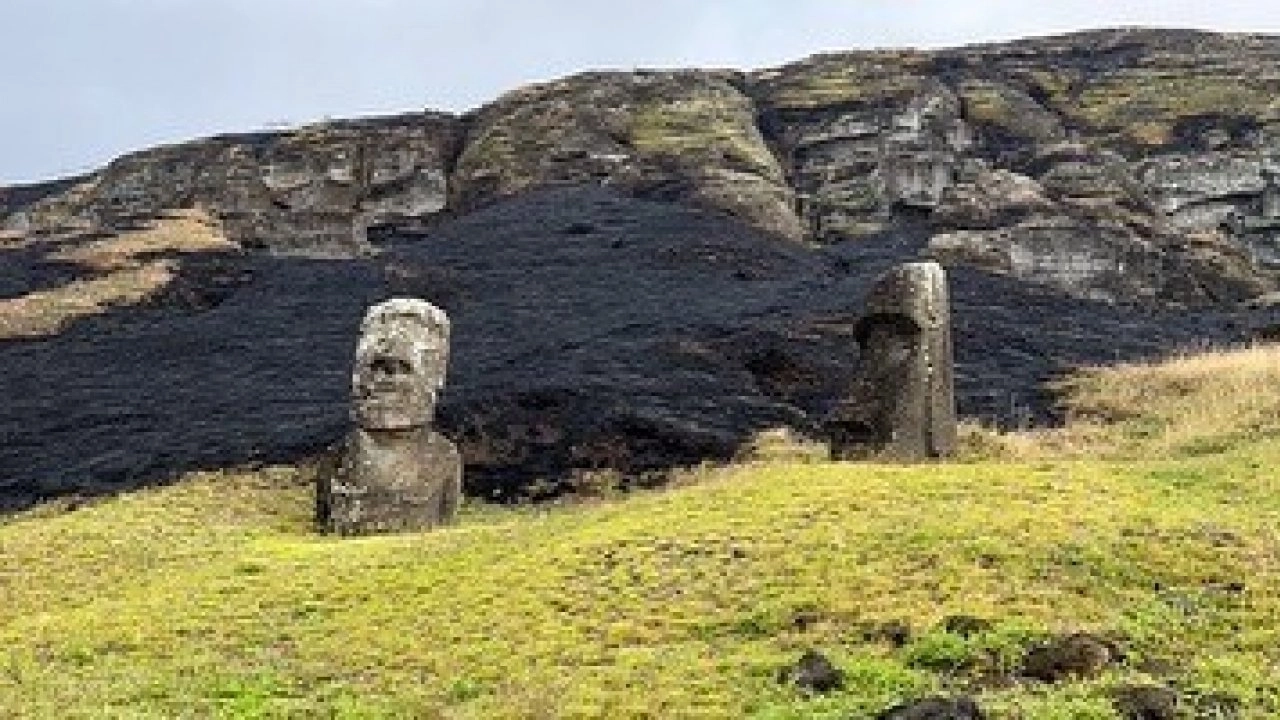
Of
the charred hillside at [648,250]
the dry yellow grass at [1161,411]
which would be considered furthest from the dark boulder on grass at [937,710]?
the charred hillside at [648,250]

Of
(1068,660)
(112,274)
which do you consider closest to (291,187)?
(112,274)

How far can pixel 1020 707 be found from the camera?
50.3 feet

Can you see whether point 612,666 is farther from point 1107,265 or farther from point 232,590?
point 1107,265

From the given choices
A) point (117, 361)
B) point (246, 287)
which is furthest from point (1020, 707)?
point (246, 287)

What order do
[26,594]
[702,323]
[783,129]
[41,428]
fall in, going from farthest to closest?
1. [783,129]
2. [702,323]
3. [41,428]
4. [26,594]

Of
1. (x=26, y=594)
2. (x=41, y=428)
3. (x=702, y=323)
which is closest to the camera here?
(x=26, y=594)

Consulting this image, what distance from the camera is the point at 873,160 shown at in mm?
79500

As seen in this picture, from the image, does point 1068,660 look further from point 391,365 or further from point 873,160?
point 873,160

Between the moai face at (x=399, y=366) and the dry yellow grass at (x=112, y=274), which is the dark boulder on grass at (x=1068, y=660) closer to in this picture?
the moai face at (x=399, y=366)

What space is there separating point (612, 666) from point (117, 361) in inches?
1210

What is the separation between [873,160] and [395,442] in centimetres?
5268

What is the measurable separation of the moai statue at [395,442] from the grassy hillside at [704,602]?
160 cm

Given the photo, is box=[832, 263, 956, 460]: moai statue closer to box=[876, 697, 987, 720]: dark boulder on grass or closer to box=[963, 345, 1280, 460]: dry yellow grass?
box=[963, 345, 1280, 460]: dry yellow grass

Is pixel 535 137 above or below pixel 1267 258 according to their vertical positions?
above
